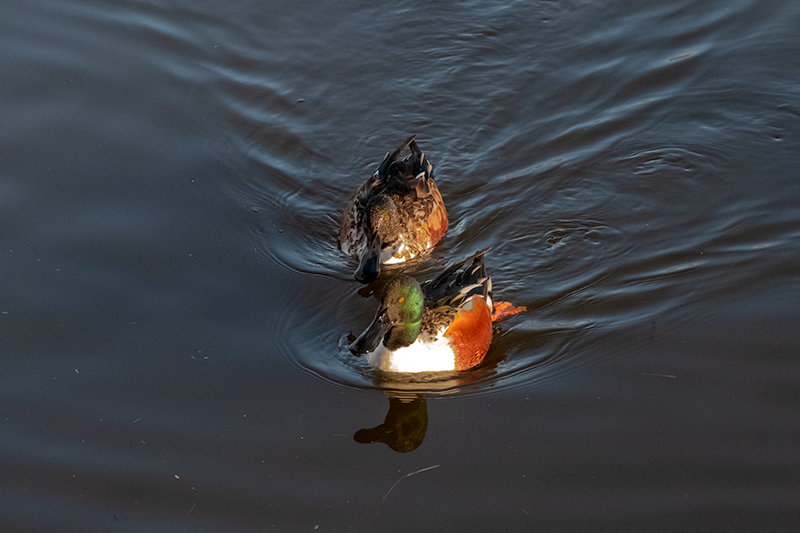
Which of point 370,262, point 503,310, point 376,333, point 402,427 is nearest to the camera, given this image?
point 402,427

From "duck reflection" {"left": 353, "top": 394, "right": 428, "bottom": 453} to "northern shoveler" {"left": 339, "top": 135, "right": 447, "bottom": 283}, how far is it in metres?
1.44

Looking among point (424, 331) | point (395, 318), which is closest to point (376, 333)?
point (395, 318)

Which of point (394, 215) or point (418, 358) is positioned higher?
point (394, 215)

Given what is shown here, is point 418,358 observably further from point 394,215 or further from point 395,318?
point 394,215

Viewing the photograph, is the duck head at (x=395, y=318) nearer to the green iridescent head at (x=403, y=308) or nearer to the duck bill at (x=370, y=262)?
the green iridescent head at (x=403, y=308)

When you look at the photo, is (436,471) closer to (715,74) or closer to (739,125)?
(739,125)

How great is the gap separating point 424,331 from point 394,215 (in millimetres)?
1527

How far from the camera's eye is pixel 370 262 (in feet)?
Result: 20.0

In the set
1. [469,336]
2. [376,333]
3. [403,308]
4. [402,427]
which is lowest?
[402,427]

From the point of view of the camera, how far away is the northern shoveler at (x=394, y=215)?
6.36 metres

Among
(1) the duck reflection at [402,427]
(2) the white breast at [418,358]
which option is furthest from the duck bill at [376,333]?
(1) the duck reflection at [402,427]

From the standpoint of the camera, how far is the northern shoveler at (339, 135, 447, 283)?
6.36 meters

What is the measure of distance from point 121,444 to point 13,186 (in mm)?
2969

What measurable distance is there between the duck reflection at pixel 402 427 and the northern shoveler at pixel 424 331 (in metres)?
0.32
